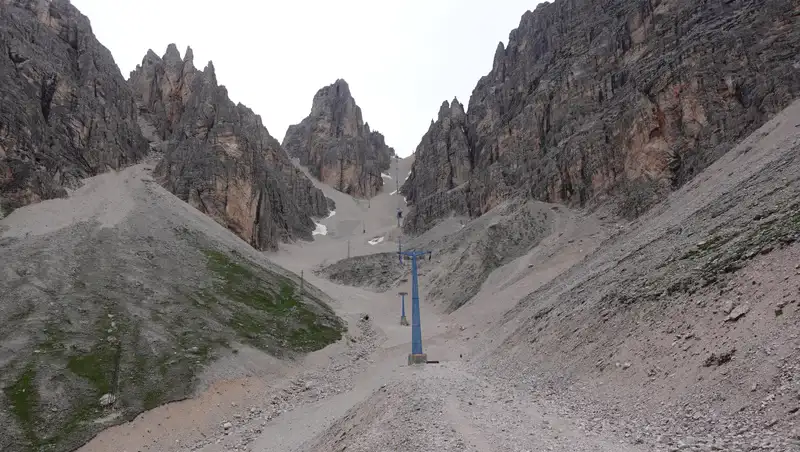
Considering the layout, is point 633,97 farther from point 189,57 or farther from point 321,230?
point 189,57

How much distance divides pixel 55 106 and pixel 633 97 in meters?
94.4

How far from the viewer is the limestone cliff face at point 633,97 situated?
4875 centimetres

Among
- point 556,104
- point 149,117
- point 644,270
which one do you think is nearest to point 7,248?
point 644,270

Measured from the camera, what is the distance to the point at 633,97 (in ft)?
202

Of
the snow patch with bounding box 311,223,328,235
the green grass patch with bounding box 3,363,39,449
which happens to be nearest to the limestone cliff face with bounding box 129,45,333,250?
the snow patch with bounding box 311,223,328,235

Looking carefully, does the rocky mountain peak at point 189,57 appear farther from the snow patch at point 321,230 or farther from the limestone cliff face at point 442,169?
the limestone cliff face at point 442,169

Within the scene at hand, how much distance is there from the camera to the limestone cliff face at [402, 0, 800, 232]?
1919 inches

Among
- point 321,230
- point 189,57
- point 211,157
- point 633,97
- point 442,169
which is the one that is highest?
point 189,57

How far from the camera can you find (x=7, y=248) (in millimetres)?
40188

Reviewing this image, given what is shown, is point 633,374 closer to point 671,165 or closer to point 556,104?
point 671,165

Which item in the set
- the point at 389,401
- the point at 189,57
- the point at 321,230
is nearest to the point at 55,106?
the point at 189,57

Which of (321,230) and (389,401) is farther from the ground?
(321,230)

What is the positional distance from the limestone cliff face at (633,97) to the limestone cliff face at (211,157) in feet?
140

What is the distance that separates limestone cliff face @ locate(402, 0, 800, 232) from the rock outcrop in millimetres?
71050
